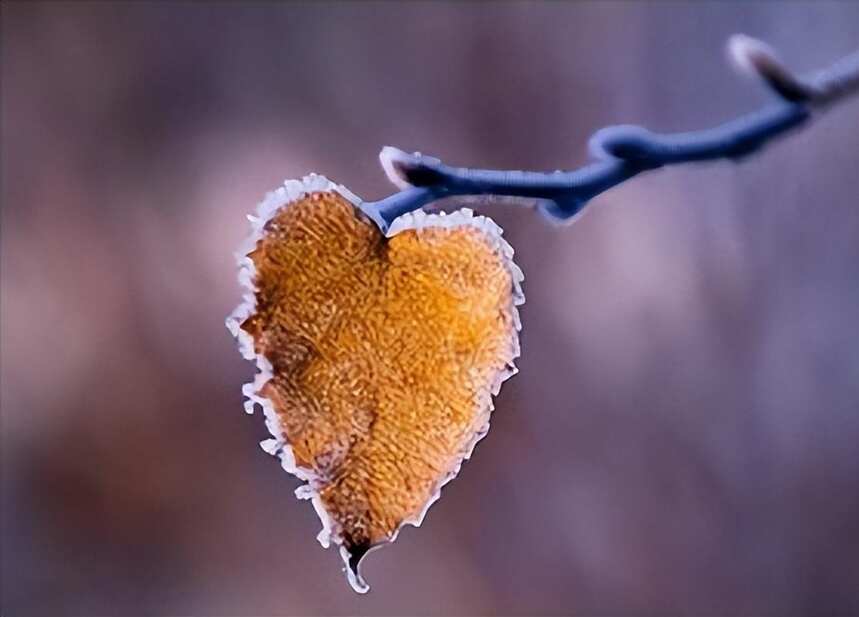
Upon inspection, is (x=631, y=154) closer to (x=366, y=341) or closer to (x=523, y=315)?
(x=366, y=341)

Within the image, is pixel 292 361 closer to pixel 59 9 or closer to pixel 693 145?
pixel 693 145

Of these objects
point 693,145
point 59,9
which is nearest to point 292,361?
point 693,145

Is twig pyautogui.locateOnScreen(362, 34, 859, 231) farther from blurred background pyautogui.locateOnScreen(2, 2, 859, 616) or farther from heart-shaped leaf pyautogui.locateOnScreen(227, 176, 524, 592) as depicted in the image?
blurred background pyautogui.locateOnScreen(2, 2, 859, 616)

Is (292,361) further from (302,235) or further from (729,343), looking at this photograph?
(729,343)

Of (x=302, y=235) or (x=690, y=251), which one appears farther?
(x=690, y=251)

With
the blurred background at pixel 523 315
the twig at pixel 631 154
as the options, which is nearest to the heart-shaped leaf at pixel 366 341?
the twig at pixel 631 154

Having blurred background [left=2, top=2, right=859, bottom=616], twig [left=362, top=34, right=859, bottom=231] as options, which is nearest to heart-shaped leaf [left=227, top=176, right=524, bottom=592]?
twig [left=362, top=34, right=859, bottom=231]

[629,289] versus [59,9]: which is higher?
[59,9]

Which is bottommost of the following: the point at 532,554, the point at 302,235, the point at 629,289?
the point at 532,554
